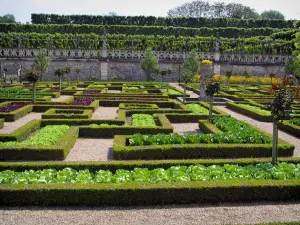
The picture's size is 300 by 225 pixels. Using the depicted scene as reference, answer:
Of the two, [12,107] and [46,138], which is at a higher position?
[12,107]

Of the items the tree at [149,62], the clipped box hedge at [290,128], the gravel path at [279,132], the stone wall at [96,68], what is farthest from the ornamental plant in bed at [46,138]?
the stone wall at [96,68]

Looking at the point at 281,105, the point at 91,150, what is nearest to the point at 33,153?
the point at 91,150

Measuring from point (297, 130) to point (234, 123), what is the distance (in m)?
2.65

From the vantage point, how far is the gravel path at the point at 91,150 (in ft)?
36.3

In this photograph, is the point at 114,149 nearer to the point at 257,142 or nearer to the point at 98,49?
the point at 257,142

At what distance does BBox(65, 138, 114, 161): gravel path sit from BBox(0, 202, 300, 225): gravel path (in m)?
3.61

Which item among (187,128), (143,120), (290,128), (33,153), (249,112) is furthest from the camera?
(249,112)

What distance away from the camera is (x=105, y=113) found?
18938mm

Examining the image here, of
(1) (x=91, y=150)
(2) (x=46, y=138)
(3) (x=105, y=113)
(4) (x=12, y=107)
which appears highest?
(4) (x=12, y=107)

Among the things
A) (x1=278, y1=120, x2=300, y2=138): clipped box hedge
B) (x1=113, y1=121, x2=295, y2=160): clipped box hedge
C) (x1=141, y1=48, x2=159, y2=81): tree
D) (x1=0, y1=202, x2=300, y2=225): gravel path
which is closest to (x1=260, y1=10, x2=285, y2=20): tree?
(x1=141, y1=48, x2=159, y2=81): tree

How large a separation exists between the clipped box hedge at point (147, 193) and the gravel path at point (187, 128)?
690 cm

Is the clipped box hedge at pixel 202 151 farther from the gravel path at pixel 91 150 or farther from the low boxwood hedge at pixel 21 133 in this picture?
the low boxwood hedge at pixel 21 133

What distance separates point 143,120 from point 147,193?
824 centimetres

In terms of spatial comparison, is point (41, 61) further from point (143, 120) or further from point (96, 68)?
point (143, 120)
